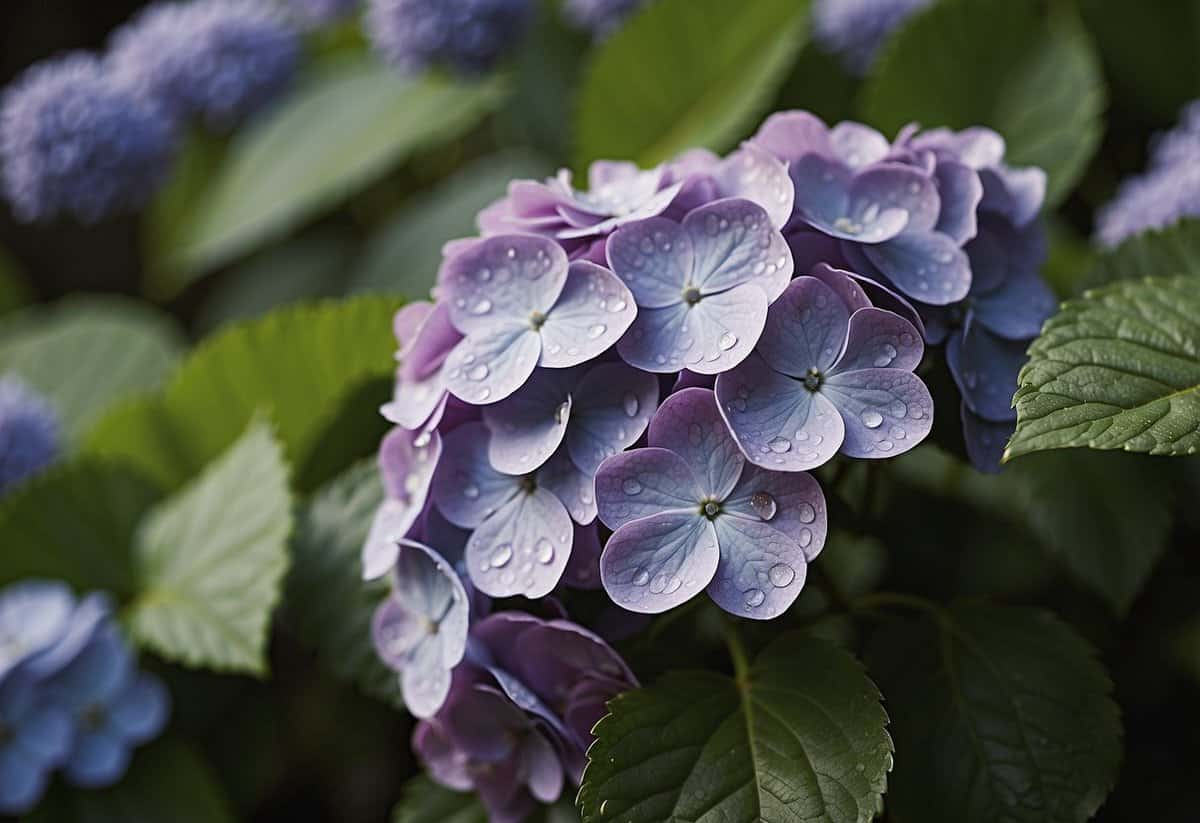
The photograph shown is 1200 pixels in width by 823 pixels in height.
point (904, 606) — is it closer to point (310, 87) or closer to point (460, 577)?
point (460, 577)

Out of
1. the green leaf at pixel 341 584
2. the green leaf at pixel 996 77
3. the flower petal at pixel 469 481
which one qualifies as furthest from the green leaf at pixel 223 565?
the green leaf at pixel 996 77

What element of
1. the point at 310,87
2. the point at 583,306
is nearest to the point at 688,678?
the point at 583,306

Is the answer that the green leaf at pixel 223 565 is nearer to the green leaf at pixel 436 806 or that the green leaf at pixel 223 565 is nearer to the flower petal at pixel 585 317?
the green leaf at pixel 436 806

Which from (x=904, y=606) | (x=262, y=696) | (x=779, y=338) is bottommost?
(x=262, y=696)

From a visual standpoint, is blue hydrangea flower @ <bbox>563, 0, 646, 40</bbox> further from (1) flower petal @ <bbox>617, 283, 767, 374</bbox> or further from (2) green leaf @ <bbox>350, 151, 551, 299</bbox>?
(1) flower petal @ <bbox>617, 283, 767, 374</bbox>

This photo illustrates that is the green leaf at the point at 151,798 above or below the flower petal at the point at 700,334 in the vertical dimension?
below

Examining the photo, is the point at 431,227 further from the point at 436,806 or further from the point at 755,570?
the point at 755,570

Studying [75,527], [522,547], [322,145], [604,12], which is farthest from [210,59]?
[522,547]
